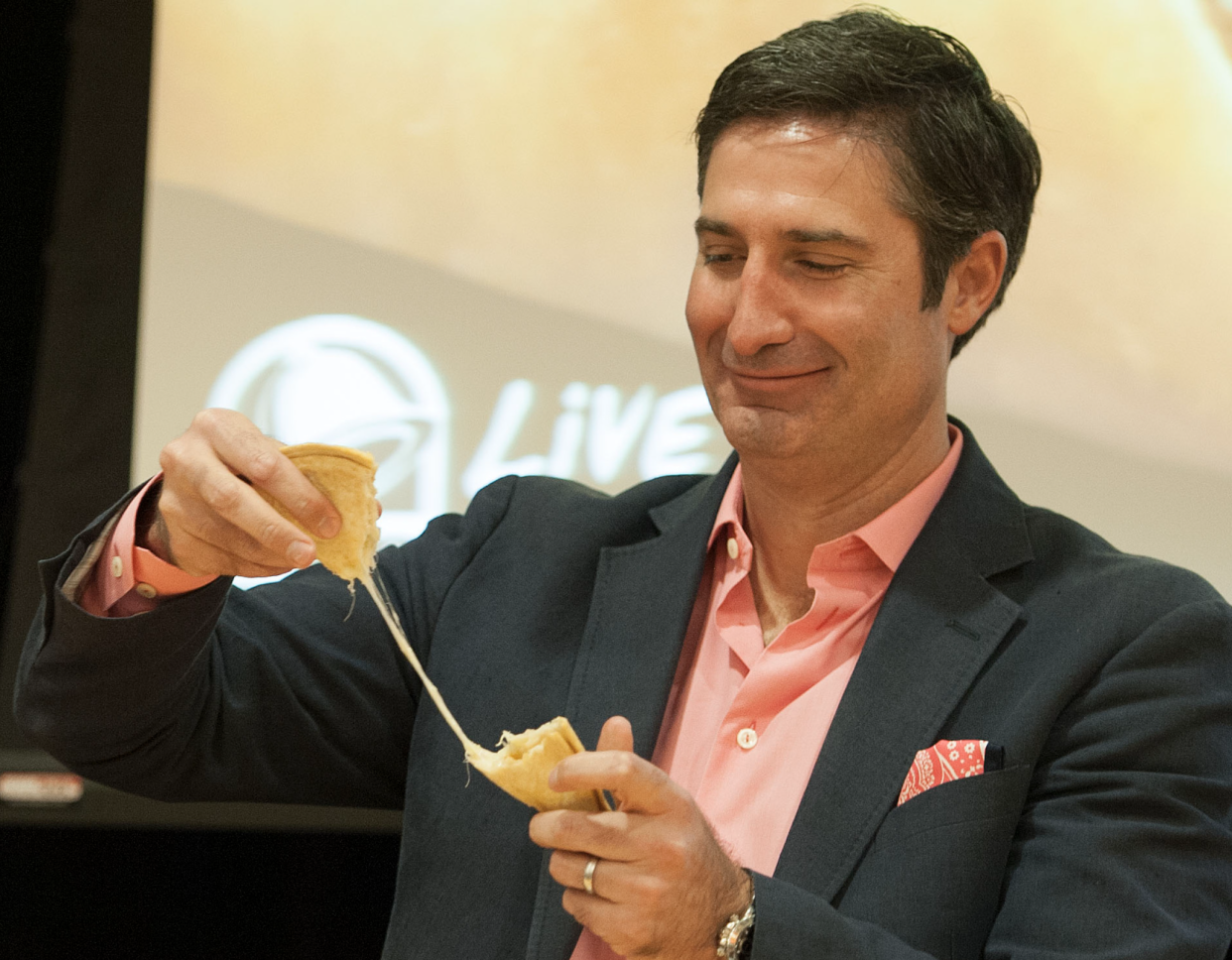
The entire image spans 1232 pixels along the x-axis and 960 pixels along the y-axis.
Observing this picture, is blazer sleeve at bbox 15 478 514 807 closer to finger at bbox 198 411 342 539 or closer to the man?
the man

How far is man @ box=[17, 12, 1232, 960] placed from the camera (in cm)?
124

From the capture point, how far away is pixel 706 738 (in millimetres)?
1499

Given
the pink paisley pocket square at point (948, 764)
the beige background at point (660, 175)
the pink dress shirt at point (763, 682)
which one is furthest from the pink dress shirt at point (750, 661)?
the beige background at point (660, 175)

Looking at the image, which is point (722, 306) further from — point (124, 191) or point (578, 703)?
point (124, 191)

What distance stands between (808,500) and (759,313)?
257 millimetres

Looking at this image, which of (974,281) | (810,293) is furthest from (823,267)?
(974,281)

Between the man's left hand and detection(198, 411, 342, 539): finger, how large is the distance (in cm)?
38

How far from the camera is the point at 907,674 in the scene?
1402mm

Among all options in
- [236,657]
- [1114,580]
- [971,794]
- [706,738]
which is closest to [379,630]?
[236,657]

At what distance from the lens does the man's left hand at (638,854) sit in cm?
104

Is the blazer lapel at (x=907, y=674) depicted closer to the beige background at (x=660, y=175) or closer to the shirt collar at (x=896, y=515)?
the shirt collar at (x=896, y=515)

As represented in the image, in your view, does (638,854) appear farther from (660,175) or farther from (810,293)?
(660,175)

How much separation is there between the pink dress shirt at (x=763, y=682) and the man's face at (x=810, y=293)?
0.13 m

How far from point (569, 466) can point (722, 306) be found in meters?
1.17
